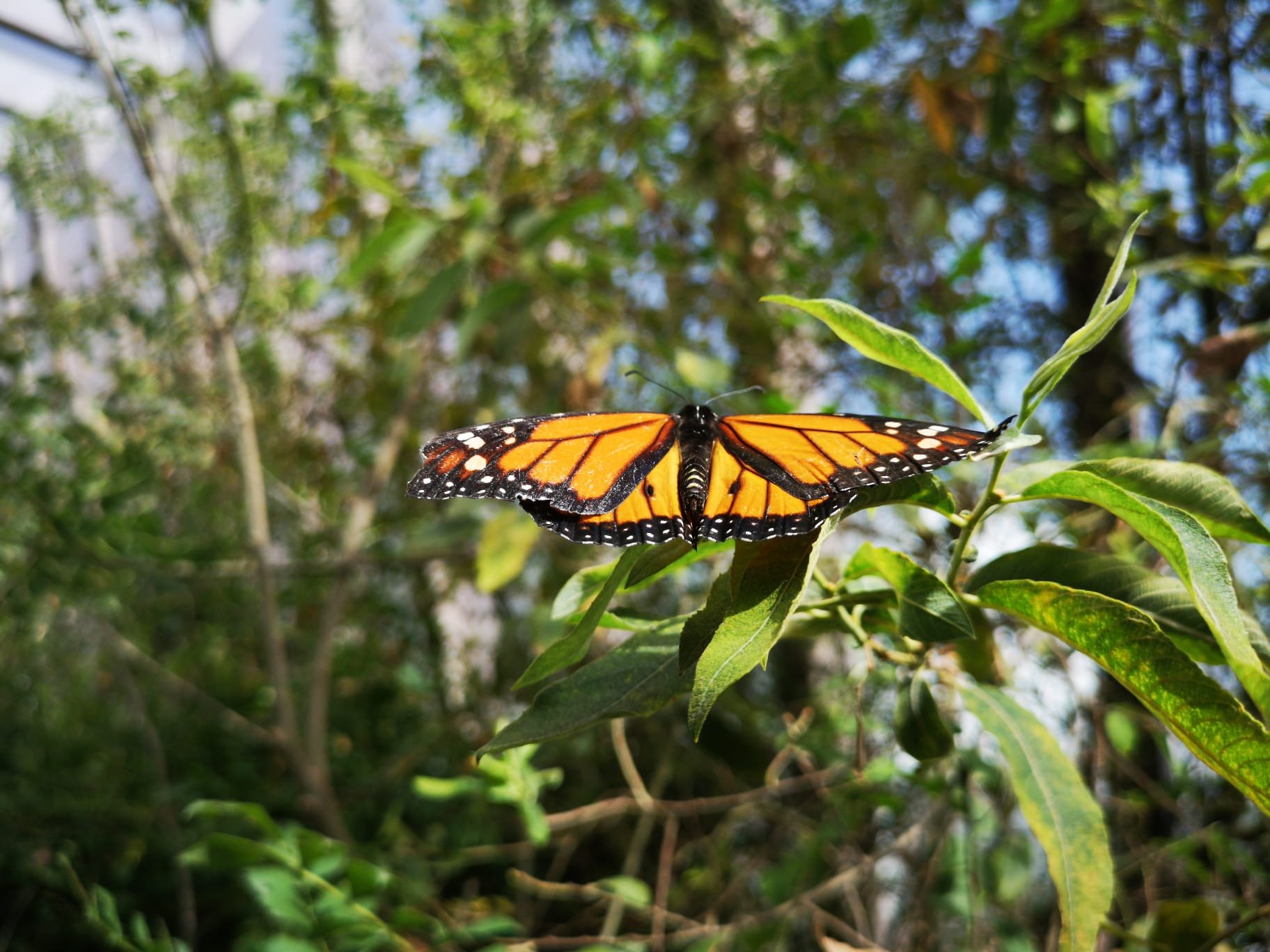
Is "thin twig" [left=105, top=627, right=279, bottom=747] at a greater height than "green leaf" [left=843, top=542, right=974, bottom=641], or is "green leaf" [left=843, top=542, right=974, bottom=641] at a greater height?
"green leaf" [left=843, top=542, right=974, bottom=641]

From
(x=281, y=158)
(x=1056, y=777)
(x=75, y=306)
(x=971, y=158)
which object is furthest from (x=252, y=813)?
(x=971, y=158)

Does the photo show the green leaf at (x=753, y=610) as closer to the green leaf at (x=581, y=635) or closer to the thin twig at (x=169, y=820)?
the green leaf at (x=581, y=635)

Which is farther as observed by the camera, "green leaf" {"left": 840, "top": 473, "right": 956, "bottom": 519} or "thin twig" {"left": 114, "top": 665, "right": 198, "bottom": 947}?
"thin twig" {"left": 114, "top": 665, "right": 198, "bottom": 947}

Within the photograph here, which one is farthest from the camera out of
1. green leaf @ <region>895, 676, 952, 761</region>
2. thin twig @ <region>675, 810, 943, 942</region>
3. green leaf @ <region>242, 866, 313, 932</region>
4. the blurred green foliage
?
the blurred green foliage

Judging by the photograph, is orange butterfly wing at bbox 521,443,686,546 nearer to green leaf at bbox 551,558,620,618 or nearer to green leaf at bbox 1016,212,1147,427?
green leaf at bbox 551,558,620,618

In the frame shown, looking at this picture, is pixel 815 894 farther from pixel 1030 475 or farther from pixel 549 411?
pixel 549 411

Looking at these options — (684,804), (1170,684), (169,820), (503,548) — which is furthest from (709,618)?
(169,820)

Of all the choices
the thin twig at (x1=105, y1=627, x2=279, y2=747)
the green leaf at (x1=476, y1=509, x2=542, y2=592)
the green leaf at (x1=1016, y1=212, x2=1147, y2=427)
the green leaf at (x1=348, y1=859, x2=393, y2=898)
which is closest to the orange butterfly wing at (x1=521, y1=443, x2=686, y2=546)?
the green leaf at (x1=1016, y1=212, x2=1147, y2=427)

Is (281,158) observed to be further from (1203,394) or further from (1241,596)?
(1241,596)
